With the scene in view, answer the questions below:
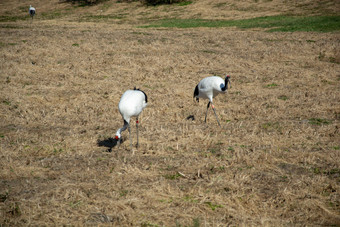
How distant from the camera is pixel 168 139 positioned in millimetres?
7379

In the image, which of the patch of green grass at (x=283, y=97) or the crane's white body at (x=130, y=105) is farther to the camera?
the patch of green grass at (x=283, y=97)

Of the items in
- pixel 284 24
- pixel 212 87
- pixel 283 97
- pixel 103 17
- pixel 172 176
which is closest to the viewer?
pixel 172 176

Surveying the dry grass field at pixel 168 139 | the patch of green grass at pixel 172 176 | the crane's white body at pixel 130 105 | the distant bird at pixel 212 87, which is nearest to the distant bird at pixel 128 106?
the crane's white body at pixel 130 105

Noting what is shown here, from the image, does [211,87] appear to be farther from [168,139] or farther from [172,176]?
[172,176]

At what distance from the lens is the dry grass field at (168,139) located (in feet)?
16.2

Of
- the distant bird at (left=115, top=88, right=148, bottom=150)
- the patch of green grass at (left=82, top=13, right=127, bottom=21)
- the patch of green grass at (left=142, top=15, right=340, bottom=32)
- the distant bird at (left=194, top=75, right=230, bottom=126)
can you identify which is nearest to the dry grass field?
the distant bird at (left=115, top=88, right=148, bottom=150)

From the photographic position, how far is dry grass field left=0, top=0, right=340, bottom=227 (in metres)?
4.95

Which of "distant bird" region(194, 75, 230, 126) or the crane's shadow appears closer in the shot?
the crane's shadow

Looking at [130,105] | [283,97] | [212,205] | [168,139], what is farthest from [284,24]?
[212,205]

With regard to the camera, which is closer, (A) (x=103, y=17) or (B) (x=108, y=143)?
(B) (x=108, y=143)

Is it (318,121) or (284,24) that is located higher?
(284,24)

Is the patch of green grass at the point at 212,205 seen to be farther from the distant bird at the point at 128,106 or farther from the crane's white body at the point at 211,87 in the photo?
the crane's white body at the point at 211,87

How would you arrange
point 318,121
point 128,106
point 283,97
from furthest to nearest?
1. point 283,97
2. point 318,121
3. point 128,106

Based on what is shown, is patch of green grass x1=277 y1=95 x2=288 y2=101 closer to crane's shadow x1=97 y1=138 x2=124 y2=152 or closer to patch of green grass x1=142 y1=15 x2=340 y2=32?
crane's shadow x1=97 y1=138 x2=124 y2=152
